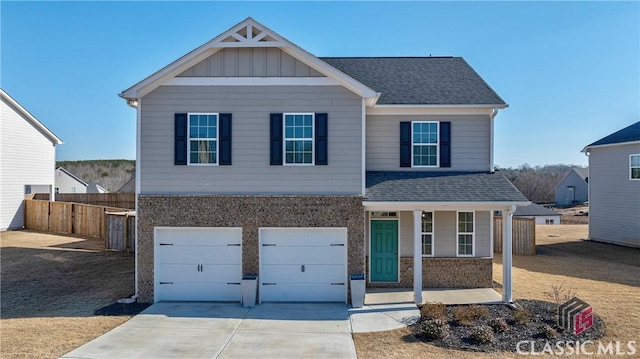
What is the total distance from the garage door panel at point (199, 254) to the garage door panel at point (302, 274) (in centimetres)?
108

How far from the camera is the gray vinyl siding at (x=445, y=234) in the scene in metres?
12.8

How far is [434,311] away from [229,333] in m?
4.88

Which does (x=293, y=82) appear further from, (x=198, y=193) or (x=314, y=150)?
(x=198, y=193)

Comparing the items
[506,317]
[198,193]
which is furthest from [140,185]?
[506,317]

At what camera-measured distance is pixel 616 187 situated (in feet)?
67.8

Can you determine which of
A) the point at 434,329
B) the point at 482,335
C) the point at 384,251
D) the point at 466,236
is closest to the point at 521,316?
the point at 482,335

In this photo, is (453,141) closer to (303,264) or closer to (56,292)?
(303,264)

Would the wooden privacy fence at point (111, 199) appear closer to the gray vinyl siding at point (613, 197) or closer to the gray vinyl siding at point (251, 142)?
the gray vinyl siding at point (251, 142)

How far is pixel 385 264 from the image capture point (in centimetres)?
1288

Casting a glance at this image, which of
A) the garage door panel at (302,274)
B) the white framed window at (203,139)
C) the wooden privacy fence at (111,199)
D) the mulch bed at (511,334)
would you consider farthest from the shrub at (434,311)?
the wooden privacy fence at (111,199)

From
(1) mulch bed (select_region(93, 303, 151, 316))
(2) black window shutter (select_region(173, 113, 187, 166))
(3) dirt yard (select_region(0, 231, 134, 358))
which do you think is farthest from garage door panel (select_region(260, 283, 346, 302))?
(2) black window shutter (select_region(173, 113, 187, 166))

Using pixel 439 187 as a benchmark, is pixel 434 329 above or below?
below

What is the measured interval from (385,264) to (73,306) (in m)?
9.07

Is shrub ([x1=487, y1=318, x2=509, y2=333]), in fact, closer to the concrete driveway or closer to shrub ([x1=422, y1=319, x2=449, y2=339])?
shrub ([x1=422, y1=319, x2=449, y2=339])
